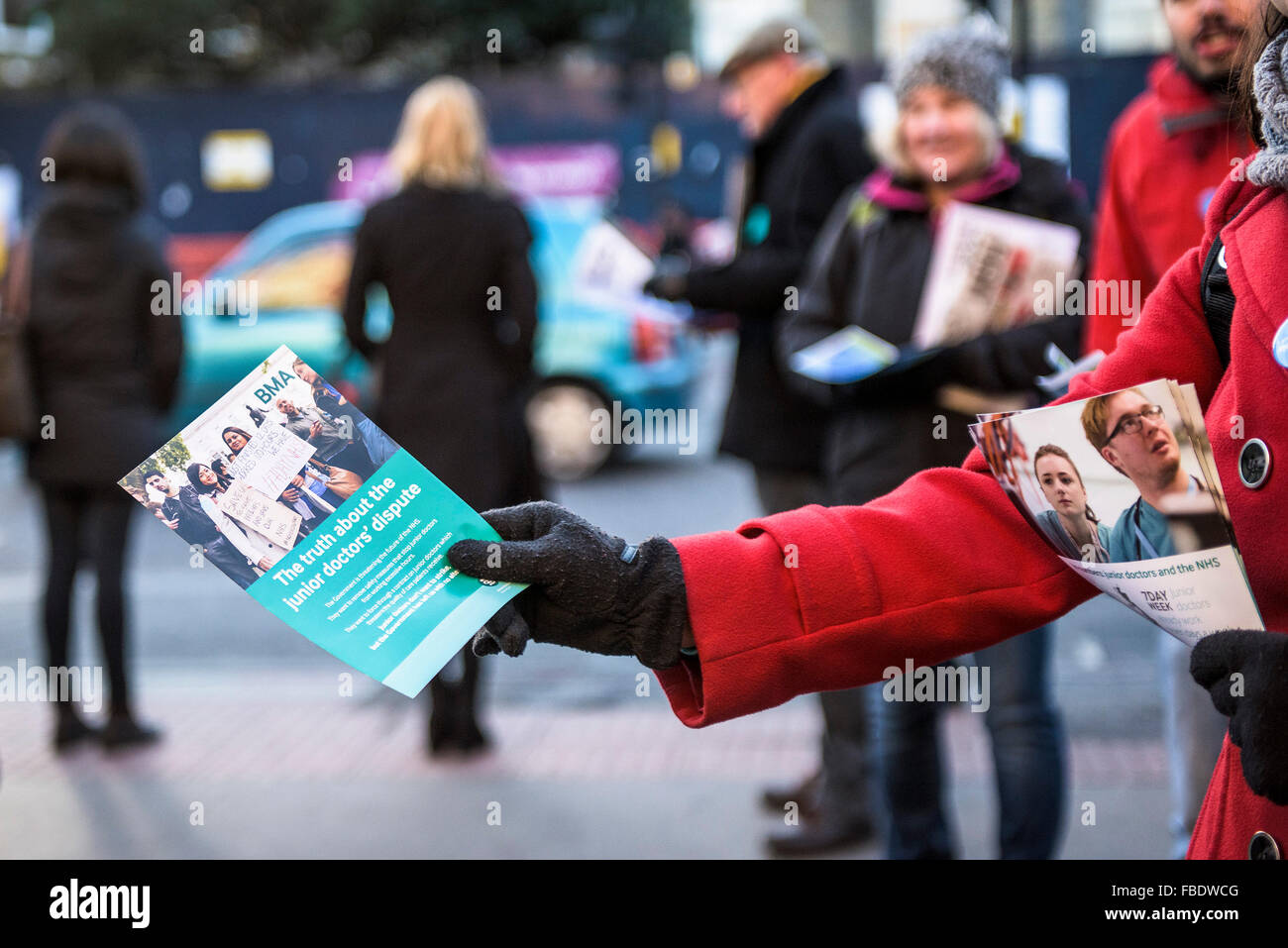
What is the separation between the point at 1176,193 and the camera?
9.63 ft

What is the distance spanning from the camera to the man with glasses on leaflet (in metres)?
1.27

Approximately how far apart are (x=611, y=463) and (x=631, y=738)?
5.81 m

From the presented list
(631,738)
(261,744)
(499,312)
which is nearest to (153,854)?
(261,744)

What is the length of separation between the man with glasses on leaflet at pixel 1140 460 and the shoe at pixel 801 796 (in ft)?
9.24

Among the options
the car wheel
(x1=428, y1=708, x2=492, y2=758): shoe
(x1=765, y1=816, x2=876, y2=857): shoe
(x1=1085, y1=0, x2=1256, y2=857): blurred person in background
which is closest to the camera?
(x1=1085, y1=0, x2=1256, y2=857): blurred person in background

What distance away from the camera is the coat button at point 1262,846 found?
1349 mm

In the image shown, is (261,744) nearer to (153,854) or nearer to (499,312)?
(153,854)

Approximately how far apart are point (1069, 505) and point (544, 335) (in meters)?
8.72

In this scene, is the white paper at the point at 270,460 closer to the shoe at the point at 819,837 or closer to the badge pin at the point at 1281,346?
the badge pin at the point at 1281,346

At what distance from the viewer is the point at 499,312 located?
4.59 m

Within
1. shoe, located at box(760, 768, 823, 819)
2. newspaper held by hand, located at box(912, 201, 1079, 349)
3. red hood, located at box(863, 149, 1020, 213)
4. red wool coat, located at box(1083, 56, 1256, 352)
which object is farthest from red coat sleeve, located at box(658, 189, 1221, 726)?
shoe, located at box(760, 768, 823, 819)

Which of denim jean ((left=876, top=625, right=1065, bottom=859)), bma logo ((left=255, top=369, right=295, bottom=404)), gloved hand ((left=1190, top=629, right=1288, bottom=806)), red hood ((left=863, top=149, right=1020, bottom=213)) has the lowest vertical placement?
denim jean ((left=876, top=625, right=1065, bottom=859))

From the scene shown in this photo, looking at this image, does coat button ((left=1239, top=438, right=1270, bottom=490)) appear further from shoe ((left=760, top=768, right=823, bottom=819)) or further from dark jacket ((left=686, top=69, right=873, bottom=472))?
shoe ((left=760, top=768, right=823, bottom=819))

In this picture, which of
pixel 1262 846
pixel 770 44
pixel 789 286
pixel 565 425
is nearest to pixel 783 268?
pixel 789 286
